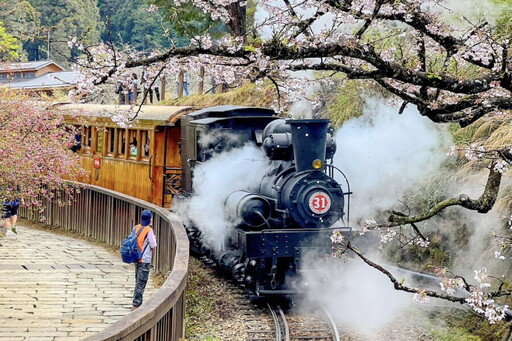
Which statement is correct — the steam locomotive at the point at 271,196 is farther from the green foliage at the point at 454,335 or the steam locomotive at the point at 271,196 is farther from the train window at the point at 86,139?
the train window at the point at 86,139

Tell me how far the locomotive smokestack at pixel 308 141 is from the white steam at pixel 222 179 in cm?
141

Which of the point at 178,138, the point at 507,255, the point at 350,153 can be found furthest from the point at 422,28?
the point at 178,138

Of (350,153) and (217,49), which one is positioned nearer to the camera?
(217,49)

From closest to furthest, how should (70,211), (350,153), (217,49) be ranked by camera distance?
1. (217,49)
2. (350,153)
3. (70,211)

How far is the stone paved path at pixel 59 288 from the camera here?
934cm

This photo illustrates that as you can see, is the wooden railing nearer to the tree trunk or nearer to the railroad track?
the railroad track

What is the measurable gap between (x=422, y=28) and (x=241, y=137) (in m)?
7.02

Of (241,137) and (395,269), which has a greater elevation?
(241,137)

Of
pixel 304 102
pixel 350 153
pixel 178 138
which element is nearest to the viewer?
pixel 350 153

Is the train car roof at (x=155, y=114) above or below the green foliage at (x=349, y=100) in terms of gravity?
below

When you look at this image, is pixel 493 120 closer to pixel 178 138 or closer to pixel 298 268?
pixel 298 268

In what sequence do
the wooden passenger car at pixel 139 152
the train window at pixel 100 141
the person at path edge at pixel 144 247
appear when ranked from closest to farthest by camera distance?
1. the person at path edge at pixel 144 247
2. the wooden passenger car at pixel 139 152
3. the train window at pixel 100 141

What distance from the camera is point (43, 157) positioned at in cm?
1566

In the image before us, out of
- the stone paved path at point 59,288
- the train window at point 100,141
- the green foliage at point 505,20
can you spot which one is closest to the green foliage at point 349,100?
the green foliage at point 505,20
